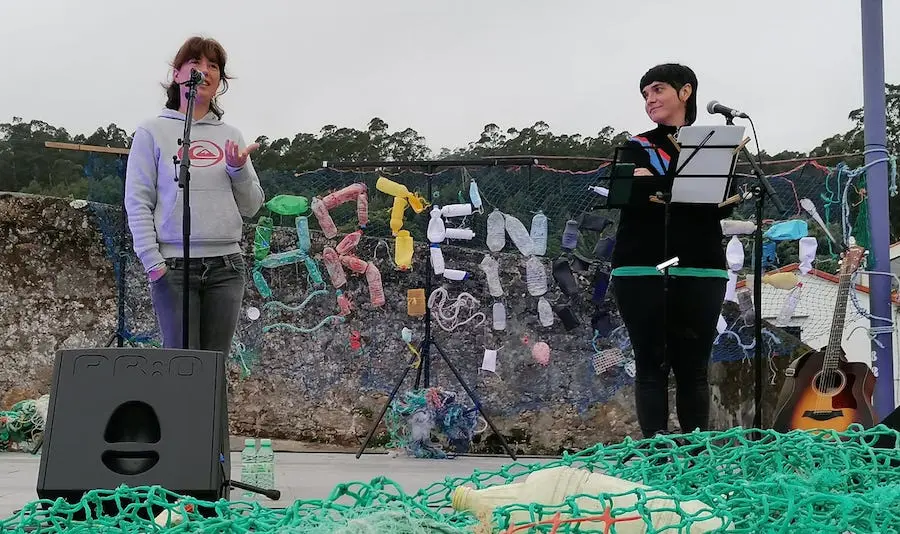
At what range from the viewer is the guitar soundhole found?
3717mm

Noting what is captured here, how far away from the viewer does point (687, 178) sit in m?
2.70

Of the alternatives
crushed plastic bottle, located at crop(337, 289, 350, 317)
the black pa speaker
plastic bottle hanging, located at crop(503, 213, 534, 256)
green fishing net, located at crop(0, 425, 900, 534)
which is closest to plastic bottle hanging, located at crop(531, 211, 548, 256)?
plastic bottle hanging, located at crop(503, 213, 534, 256)

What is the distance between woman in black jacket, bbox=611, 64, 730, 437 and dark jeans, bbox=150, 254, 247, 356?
3.99 feet

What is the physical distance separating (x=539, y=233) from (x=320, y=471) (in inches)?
71.5

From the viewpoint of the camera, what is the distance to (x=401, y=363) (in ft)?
15.0

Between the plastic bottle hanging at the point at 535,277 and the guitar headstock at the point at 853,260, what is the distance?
4.83 ft

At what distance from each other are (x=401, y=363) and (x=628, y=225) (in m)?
2.07

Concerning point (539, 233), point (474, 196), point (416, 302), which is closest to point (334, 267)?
point (416, 302)

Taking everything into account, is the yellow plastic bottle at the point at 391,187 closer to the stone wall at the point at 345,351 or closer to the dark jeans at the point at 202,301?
the stone wall at the point at 345,351

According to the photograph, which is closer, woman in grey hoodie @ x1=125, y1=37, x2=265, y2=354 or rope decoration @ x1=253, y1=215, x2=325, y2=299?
woman in grey hoodie @ x1=125, y1=37, x2=265, y2=354

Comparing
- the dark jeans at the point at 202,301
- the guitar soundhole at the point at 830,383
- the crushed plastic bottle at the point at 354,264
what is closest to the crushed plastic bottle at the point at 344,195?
the crushed plastic bottle at the point at 354,264

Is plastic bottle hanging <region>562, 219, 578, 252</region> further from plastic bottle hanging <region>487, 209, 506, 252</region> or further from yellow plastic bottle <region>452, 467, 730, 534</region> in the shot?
yellow plastic bottle <region>452, 467, 730, 534</region>

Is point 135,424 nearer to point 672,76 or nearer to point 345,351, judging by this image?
point 672,76

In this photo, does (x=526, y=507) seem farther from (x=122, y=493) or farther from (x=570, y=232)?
(x=570, y=232)
